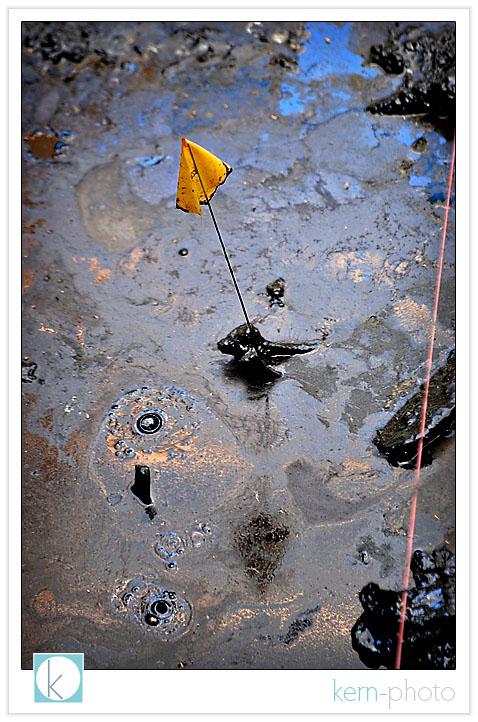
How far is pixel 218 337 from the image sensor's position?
9.86ft

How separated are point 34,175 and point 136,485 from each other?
1864 mm

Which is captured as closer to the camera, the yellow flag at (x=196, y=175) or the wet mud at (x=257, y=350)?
the yellow flag at (x=196, y=175)

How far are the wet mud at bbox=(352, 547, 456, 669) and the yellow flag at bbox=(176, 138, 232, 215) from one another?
1476 millimetres

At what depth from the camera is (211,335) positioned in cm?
301

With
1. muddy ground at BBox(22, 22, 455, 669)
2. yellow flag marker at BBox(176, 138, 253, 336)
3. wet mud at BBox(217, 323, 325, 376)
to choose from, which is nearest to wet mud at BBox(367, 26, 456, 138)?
muddy ground at BBox(22, 22, 455, 669)

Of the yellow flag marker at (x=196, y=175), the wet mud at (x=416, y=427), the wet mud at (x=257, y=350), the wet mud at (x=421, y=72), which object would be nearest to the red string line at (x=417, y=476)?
the wet mud at (x=416, y=427)

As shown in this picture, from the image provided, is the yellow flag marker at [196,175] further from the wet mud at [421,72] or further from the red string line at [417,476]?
the wet mud at [421,72]

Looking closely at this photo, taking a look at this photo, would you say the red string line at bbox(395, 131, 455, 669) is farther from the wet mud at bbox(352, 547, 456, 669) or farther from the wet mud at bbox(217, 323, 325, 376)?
the wet mud at bbox(217, 323, 325, 376)

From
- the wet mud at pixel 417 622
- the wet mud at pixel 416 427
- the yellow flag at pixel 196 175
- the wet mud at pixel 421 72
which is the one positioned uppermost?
the wet mud at pixel 421 72

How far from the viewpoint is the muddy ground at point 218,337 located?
2.37 meters

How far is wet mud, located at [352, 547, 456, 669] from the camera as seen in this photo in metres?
2.21

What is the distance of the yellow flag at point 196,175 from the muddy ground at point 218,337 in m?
0.76

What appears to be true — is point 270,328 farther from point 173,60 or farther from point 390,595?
point 173,60

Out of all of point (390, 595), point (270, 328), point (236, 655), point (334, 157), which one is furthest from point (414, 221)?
point (236, 655)
